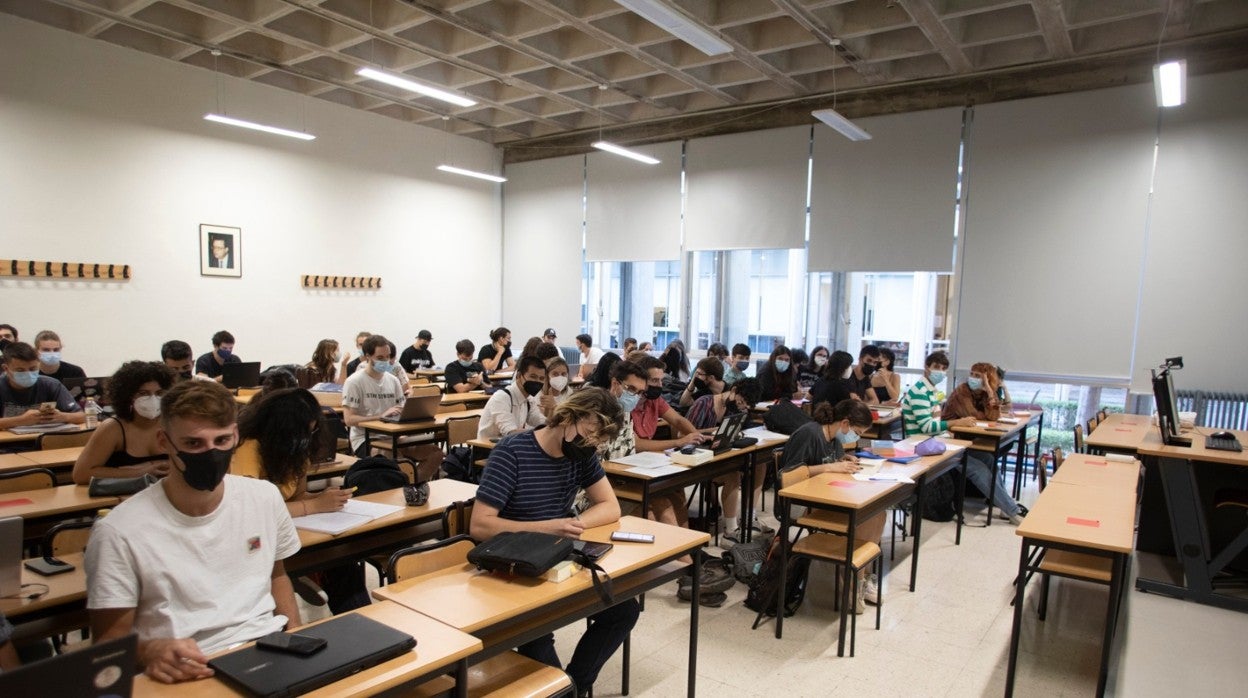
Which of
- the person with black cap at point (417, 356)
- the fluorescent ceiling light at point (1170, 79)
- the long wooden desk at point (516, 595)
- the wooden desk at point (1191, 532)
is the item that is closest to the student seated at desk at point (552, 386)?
the long wooden desk at point (516, 595)

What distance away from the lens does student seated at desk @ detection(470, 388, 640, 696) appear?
8.17 ft

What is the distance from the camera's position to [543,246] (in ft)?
37.4

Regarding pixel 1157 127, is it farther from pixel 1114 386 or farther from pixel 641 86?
pixel 641 86

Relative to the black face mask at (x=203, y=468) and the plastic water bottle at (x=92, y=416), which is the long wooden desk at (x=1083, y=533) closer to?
the black face mask at (x=203, y=468)

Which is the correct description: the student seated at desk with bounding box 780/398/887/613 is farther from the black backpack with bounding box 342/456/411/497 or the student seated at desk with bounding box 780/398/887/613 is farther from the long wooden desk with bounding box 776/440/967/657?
the black backpack with bounding box 342/456/411/497

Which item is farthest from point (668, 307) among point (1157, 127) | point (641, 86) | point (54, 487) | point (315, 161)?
point (54, 487)

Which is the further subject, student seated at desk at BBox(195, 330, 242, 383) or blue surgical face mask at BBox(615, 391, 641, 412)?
student seated at desk at BBox(195, 330, 242, 383)

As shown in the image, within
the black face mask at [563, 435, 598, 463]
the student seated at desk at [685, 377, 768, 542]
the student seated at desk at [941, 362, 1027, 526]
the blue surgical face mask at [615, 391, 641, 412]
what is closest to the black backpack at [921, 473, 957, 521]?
the student seated at desk at [941, 362, 1027, 526]

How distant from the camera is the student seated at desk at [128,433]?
10.0ft

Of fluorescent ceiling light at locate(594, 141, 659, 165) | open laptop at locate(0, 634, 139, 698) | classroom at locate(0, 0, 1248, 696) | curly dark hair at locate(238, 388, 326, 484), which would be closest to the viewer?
open laptop at locate(0, 634, 139, 698)

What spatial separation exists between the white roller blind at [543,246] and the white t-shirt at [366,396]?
218 inches

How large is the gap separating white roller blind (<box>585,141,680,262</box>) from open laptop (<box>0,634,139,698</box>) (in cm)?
913

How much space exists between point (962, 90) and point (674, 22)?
4.52m

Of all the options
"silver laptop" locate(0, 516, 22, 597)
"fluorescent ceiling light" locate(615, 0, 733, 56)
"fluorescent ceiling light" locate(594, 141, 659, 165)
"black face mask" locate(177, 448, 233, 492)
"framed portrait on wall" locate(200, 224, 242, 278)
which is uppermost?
"fluorescent ceiling light" locate(615, 0, 733, 56)
